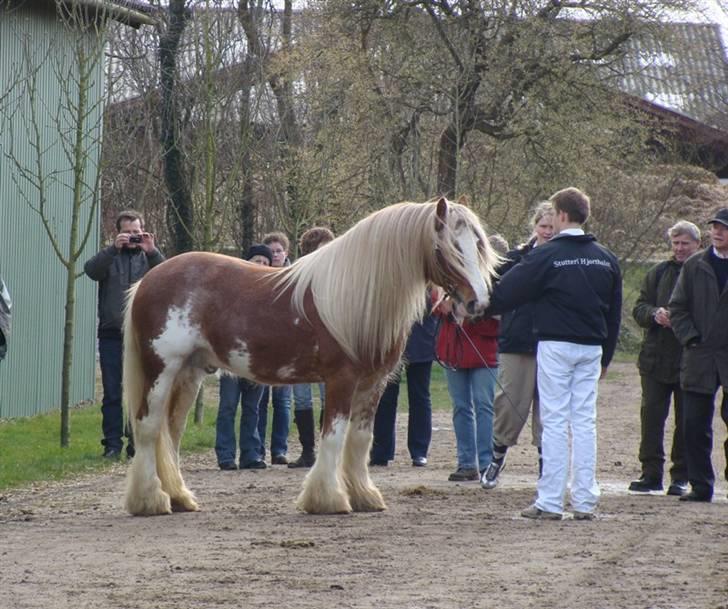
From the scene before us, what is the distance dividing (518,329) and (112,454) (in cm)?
432

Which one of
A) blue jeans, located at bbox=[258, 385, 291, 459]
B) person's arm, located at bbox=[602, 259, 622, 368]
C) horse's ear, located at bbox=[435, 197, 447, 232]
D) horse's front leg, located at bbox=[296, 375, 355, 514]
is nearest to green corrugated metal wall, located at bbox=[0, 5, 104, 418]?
blue jeans, located at bbox=[258, 385, 291, 459]

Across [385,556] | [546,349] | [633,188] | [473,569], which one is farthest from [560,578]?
[633,188]

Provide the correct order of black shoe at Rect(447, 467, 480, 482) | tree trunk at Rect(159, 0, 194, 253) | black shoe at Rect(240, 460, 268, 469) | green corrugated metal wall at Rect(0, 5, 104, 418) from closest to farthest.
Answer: black shoe at Rect(447, 467, 480, 482)
black shoe at Rect(240, 460, 268, 469)
green corrugated metal wall at Rect(0, 5, 104, 418)
tree trunk at Rect(159, 0, 194, 253)

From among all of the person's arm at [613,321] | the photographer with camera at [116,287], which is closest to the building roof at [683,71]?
the photographer with camera at [116,287]

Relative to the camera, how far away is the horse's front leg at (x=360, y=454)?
8859 millimetres

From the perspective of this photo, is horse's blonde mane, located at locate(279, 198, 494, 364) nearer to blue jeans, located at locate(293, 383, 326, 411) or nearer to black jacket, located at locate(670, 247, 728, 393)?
black jacket, located at locate(670, 247, 728, 393)

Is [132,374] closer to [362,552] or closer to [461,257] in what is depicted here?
[461,257]

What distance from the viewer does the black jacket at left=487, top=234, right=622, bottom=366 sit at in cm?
846

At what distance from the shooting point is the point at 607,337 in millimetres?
8664

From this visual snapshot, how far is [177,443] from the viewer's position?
30.5ft

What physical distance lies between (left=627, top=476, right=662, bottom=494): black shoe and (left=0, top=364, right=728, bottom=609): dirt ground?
199mm

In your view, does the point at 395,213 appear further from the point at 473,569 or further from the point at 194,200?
the point at 194,200

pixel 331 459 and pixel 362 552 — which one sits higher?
pixel 331 459

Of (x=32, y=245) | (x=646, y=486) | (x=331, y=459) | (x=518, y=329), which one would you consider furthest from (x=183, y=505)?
(x=32, y=245)
